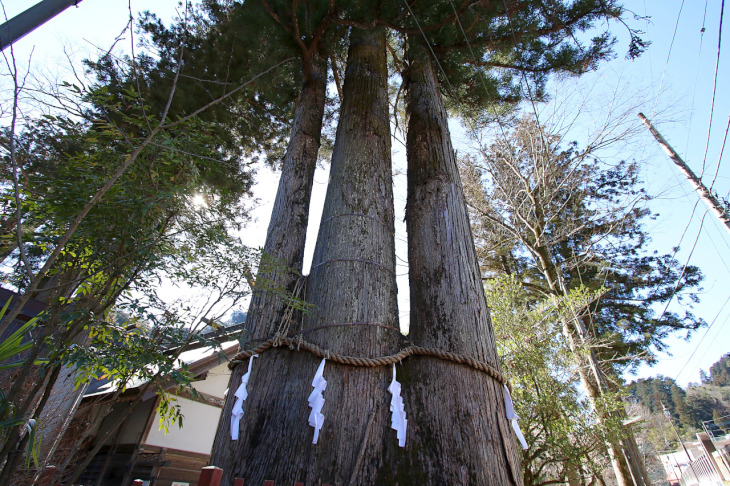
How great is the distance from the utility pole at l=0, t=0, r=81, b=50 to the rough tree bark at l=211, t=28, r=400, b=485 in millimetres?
1513

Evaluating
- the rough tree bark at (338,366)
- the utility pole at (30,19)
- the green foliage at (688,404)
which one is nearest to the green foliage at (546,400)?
the rough tree bark at (338,366)

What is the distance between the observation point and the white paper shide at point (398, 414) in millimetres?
1523

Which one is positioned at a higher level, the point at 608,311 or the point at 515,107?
the point at 515,107

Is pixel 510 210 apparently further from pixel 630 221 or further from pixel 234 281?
pixel 234 281

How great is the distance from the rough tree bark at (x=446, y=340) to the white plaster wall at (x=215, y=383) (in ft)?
16.1

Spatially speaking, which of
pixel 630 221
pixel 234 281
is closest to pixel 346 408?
pixel 234 281

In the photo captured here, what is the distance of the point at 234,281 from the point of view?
5.98ft

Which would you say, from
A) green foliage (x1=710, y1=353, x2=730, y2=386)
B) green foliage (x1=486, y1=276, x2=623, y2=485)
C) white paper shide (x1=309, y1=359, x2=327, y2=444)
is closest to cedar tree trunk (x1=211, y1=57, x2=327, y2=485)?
white paper shide (x1=309, y1=359, x2=327, y2=444)

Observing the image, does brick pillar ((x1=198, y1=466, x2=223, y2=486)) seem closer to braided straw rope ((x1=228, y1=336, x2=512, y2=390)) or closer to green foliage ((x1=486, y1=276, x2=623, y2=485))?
braided straw rope ((x1=228, y1=336, x2=512, y2=390))

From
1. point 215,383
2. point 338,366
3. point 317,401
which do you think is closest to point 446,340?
point 338,366

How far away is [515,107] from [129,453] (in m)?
7.18

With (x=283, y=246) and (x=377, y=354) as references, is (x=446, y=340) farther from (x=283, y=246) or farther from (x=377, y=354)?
(x=283, y=246)

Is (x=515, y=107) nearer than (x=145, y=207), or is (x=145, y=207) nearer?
(x=145, y=207)

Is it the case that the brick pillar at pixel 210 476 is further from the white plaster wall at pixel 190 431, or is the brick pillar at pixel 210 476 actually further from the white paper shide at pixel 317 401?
the white plaster wall at pixel 190 431
